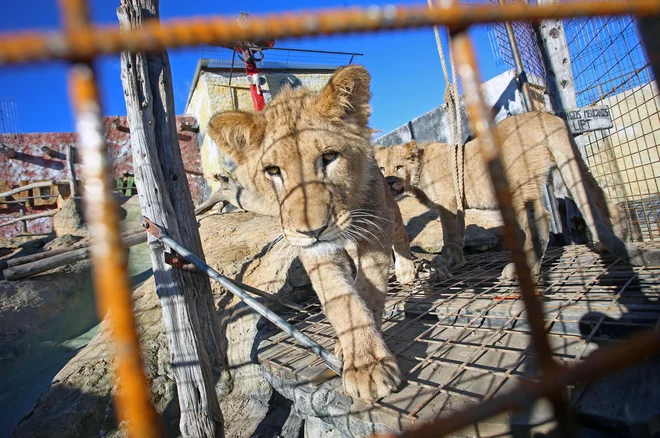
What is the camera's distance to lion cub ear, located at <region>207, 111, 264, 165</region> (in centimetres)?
260

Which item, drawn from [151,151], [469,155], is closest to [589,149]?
[469,155]

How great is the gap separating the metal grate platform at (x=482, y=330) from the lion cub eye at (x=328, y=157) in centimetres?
145

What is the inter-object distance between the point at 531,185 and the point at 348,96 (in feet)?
8.64

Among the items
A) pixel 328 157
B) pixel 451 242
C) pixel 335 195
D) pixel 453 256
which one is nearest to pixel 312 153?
pixel 328 157

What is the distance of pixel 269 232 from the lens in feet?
24.1

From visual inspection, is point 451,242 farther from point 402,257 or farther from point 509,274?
point 509,274

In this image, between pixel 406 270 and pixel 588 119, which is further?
pixel 406 270

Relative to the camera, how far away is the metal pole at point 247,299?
2311 mm

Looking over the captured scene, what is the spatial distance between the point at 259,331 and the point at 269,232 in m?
3.19

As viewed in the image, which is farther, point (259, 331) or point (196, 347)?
point (259, 331)

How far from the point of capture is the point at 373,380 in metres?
1.99

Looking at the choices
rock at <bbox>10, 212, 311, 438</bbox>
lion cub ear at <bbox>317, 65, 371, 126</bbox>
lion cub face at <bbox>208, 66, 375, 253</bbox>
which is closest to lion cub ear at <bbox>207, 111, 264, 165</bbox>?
lion cub face at <bbox>208, 66, 375, 253</bbox>

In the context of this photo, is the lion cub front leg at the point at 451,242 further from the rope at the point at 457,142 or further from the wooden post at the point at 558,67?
the wooden post at the point at 558,67

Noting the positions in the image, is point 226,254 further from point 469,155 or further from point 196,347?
point 469,155
